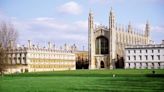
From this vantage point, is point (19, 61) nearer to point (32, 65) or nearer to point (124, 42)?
point (32, 65)

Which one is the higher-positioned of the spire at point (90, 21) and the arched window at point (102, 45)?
the spire at point (90, 21)

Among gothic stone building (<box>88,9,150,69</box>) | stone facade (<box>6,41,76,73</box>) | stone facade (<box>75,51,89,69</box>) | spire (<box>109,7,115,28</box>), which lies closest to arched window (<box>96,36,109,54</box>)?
gothic stone building (<box>88,9,150,69</box>)

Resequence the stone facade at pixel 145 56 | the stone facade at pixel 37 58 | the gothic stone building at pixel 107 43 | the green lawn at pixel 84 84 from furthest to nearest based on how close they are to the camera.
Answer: the gothic stone building at pixel 107 43
the stone facade at pixel 145 56
the stone facade at pixel 37 58
the green lawn at pixel 84 84

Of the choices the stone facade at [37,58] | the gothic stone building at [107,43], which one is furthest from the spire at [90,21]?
the stone facade at [37,58]

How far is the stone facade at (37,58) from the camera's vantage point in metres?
88.6

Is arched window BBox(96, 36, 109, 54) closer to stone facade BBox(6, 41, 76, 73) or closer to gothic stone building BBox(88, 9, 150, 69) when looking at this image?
gothic stone building BBox(88, 9, 150, 69)

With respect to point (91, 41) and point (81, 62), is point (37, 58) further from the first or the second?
point (81, 62)

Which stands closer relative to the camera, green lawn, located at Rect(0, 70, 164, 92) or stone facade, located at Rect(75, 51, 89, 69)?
green lawn, located at Rect(0, 70, 164, 92)

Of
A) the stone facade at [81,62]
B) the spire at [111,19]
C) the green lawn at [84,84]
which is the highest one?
the spire at [111,19]

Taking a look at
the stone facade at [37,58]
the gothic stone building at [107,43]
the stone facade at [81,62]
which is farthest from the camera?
the stone facade at [81,62]

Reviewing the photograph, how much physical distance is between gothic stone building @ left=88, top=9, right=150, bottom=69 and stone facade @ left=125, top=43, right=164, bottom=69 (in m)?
5.97

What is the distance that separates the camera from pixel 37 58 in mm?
93625

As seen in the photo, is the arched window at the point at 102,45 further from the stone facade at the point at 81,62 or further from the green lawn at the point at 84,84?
the green lawn at the point at 84,84

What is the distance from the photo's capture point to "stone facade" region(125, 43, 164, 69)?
94.4 metres
